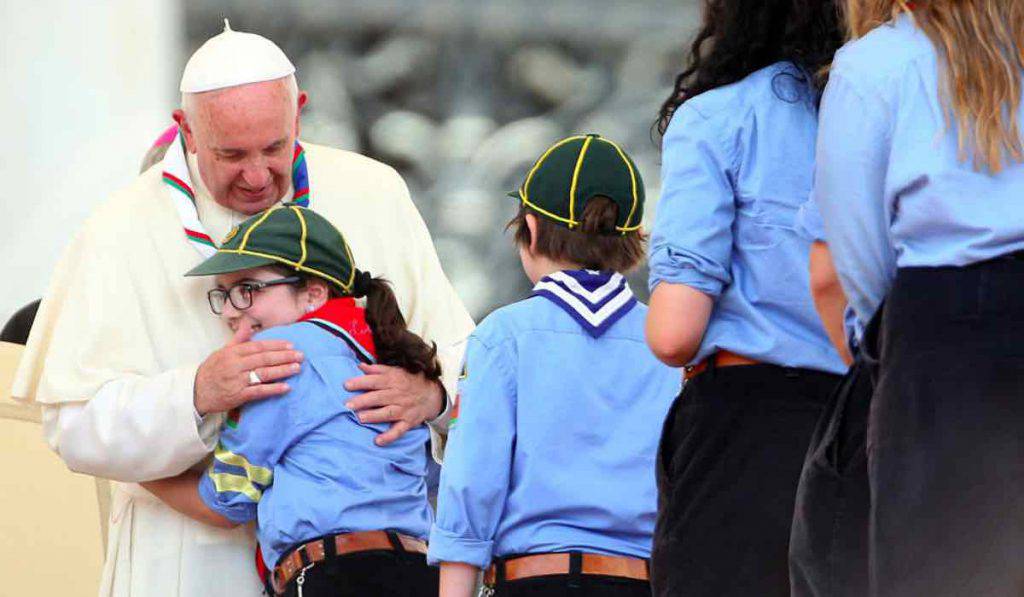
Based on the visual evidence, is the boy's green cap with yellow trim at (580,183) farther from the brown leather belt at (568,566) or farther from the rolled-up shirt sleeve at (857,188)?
the rolled-up shirt sleeve at (857,188)

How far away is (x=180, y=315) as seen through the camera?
4156 millimetres

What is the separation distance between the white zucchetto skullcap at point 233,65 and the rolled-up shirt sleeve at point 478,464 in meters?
1.07

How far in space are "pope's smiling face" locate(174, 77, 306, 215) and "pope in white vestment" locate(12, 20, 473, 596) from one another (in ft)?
0.23

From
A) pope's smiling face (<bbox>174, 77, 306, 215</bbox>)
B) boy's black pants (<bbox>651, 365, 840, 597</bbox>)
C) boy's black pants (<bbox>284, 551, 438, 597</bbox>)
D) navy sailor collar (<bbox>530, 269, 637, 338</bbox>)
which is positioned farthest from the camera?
pope's smiling face (<bbox>174, 77, 306, 215</bbox>)

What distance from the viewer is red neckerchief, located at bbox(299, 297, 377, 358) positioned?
3.88 metres

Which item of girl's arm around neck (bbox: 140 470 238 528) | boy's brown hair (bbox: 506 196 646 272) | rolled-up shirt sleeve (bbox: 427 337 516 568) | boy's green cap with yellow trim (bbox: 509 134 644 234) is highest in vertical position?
boy's green cap with yellow trim (bbox: 509 134 644 234)

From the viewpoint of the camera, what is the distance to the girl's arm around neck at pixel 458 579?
11.2 ft

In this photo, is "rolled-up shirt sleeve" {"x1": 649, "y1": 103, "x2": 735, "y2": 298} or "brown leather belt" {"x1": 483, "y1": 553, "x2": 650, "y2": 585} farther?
"brown leather belt" {"x1": 483, "y1": 553, "x2": 650, "y2": 585}

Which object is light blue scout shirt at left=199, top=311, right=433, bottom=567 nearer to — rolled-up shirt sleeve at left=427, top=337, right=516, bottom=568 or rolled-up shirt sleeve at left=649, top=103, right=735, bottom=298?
rolled-up shirt sleeve at left=427, top=337, right=516, bottom=568

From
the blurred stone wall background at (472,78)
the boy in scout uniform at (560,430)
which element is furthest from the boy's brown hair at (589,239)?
the blurred stone wall background at (472,78)

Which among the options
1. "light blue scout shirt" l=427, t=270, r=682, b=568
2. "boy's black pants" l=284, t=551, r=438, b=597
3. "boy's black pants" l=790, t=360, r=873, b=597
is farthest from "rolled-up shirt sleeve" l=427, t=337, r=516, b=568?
"boy's black pants" l=790, t=360, r=873, b=597

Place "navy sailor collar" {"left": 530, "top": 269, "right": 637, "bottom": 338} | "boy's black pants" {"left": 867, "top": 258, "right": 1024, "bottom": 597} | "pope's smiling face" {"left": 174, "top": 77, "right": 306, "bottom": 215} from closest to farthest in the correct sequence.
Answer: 1. "boy's black pants" {"left": 867, "top": 258, "right": 1024, "bottom": 597}
2. "navy sailor collar" {"left": 530, "top": 269, "right": 637, "bottom": 338}
3. "pope's smiling face" {"left": 174, "top": 77, "right": 306, "bottom": 215}

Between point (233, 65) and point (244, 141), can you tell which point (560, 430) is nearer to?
point (244, 141)

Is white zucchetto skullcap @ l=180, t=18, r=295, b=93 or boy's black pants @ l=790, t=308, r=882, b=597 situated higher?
white zucchetto skullcap @ l=180, t=18, r=295, b=93
